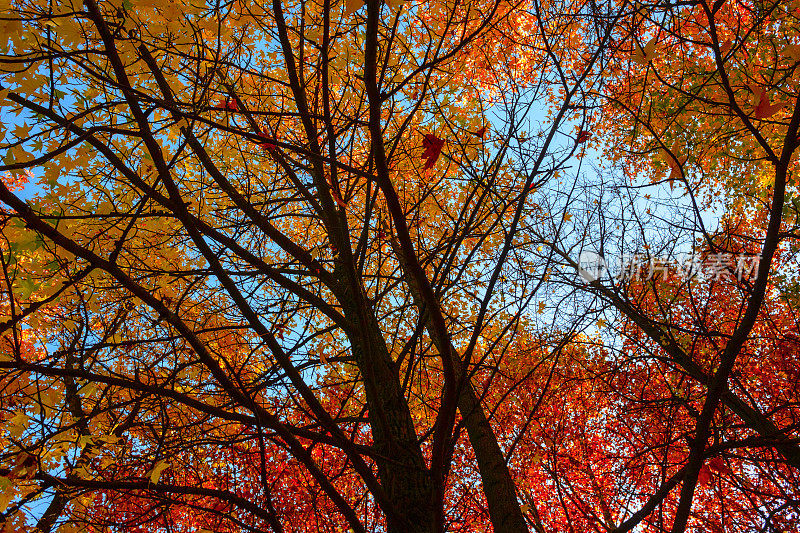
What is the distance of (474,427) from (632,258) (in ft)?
9.63

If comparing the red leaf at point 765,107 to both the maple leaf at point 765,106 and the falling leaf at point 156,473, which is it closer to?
the maple leaf at point 765,106

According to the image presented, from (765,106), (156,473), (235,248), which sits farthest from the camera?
(235,248)

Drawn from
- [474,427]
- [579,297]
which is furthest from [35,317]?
[579,297]

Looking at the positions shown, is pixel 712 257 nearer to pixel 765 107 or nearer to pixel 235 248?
pixel 765 107

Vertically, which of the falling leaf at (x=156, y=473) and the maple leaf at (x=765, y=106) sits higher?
the maple leaf at (x=765, y=106)

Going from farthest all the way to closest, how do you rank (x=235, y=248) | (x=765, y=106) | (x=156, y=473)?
(x=235, y=248), (x=765, y=106), (x=156, y=473)

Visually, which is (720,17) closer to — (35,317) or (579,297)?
(579,297)

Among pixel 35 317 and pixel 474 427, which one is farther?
pixel 474 427

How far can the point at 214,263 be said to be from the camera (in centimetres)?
223

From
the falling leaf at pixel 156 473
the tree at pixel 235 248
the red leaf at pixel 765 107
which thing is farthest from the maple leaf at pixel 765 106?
the falling leaf at pixel 156 473

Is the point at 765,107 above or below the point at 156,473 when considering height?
above

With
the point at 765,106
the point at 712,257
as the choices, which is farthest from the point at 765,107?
the point at 712,257

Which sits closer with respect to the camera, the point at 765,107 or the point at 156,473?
the point at 156,473

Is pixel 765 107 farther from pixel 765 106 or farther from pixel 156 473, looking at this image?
pixel 156 473
